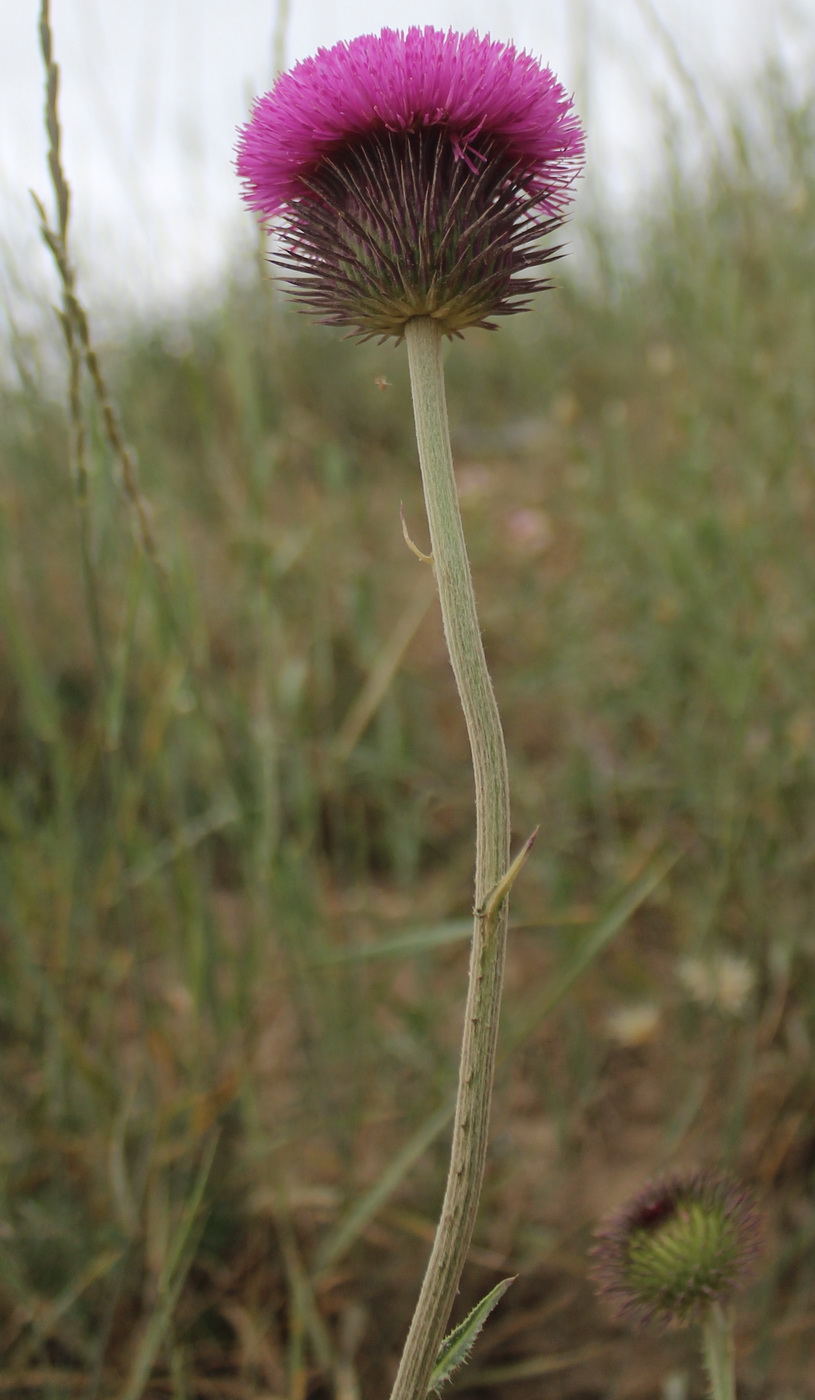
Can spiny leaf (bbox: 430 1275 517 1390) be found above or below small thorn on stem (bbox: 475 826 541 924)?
below

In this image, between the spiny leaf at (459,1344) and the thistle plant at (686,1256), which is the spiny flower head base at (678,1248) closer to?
the thistle plant at (686,1256)

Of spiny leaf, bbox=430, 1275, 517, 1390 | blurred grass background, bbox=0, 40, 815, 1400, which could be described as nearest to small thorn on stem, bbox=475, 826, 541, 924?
spiny leaf, bbox=430, 1275, 517, 1390

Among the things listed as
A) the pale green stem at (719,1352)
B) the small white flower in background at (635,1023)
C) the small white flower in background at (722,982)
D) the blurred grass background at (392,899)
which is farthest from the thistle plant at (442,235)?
the small white flower in background at (635,1023)

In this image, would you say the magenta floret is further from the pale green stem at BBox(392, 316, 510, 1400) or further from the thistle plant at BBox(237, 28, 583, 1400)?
the pale green stem at BBox(392, 316, 510, 1400)

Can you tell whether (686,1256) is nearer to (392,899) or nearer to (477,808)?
(477,808)

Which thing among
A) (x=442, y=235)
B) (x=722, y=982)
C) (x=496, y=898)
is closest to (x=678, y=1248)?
(x=496, y=898)
